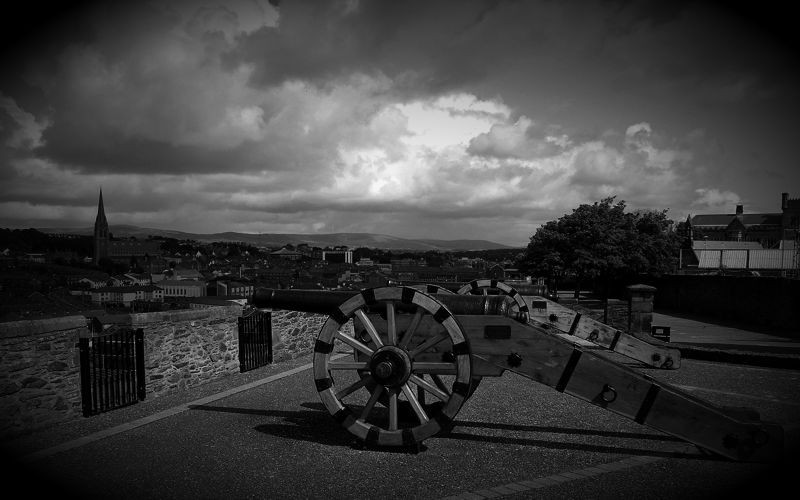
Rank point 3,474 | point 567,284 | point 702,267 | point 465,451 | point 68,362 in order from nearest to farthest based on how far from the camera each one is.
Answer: point 3,474 → point 465,451 → point 68,362 → point 702,267 → point 567,284

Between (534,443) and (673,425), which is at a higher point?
(673,425)

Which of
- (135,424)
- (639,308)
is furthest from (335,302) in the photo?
(639,308)

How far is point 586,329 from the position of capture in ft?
27.5

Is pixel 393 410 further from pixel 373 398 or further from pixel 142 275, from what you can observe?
pixel 142 275

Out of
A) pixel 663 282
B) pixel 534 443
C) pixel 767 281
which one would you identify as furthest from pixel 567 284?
pixel 534 443

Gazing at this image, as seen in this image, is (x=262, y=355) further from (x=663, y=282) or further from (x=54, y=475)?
(x=663, y=282)

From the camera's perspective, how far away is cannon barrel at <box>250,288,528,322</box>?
5324mm

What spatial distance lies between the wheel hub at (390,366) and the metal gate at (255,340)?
5277mm

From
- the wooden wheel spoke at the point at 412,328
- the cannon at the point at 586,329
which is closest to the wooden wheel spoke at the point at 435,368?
the wooden wheel spoke at the point at 412,328

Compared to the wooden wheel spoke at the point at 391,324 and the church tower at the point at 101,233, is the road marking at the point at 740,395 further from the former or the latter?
the church tower at the point at 101,233

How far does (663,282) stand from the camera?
95.0 feet

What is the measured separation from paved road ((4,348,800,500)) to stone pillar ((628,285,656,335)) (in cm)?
491

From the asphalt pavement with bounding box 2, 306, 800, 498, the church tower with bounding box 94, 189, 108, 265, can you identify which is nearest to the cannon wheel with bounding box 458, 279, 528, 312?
the asphalt pavement with bounding box 2, 306, 800, 498

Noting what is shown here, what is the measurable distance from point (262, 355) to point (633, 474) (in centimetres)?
735
